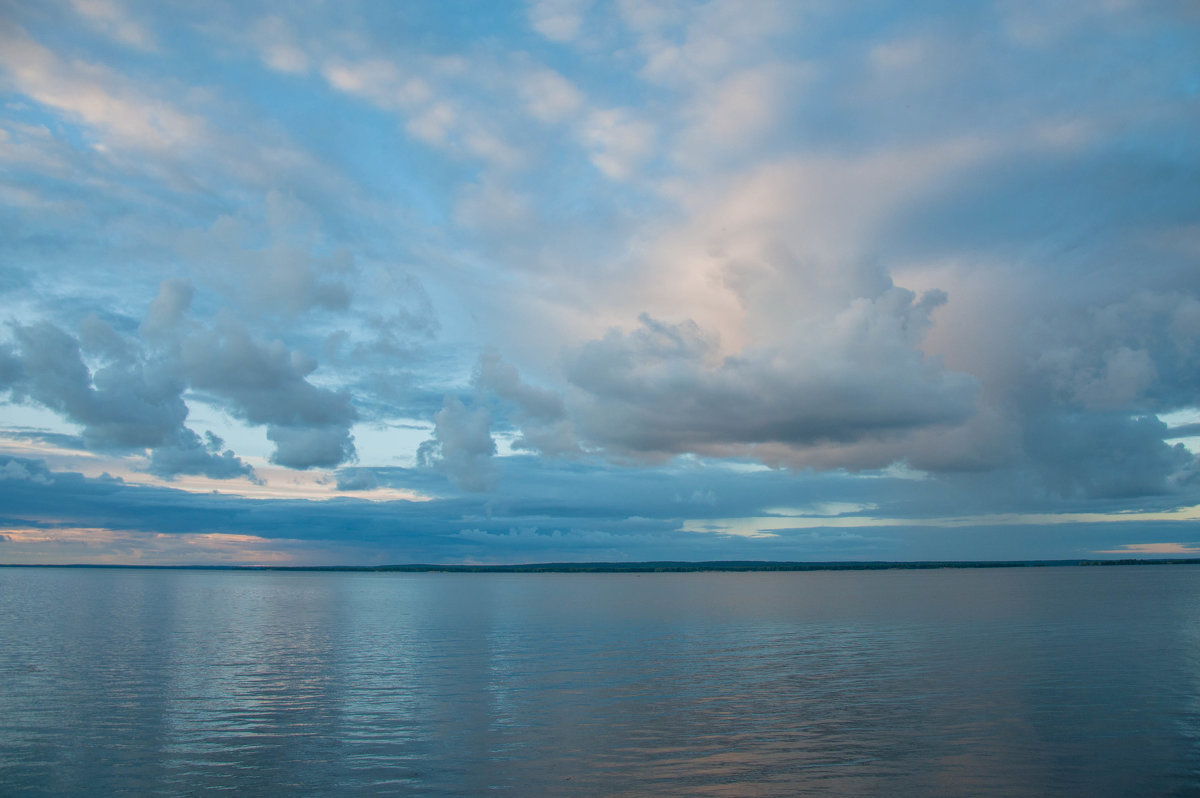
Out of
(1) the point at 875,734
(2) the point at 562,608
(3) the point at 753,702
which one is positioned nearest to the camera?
(1) the point at 875,734

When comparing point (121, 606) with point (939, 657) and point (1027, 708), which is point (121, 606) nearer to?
point (939, 657)

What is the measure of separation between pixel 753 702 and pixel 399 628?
5223 cm

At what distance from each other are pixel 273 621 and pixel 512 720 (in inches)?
2608

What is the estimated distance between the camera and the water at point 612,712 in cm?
2538

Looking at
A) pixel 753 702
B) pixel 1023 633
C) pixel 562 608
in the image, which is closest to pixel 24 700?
pixel 753 702

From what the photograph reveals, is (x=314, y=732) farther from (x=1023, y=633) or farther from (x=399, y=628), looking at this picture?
(x=1023, y=633)

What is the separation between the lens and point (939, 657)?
5228cm

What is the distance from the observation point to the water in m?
25.4

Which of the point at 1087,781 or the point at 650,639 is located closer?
the point at 1087,781

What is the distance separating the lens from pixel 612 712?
35188 millimetres

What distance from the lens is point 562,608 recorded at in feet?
369

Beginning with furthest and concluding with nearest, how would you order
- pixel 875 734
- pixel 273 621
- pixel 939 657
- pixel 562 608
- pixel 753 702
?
pixel 562 608 < pixel 273 621 < pixel 939 657 < pixel 753 702 < pixel 875 734

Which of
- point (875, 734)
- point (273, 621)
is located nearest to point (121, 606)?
point (273, 621)

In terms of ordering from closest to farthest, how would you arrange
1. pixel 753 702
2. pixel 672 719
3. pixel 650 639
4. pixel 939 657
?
pixel 672 719
pixel 753 702
pixel 939 657
pixel 650 639
